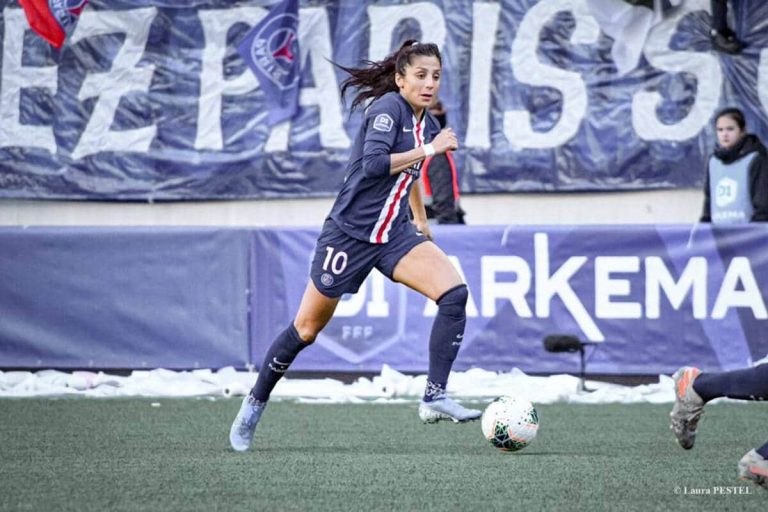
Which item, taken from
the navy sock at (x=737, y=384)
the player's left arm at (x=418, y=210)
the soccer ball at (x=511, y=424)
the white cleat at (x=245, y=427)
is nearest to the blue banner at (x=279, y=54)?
the player's left arm at (x=418, y=210)

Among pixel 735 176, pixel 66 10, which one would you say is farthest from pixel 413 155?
pixel 66 10

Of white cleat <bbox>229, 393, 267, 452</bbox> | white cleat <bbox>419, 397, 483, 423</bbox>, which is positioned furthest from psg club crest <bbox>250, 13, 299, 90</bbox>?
white cleat <bbox>419, 397, 483, 423</bbox>

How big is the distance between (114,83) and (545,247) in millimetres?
5392

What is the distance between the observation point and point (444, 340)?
756 centimetres

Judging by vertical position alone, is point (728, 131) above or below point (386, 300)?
above

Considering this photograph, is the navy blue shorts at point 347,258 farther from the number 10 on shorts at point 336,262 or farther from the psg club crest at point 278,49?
the psg club crest at point 278,49

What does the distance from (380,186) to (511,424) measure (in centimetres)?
143

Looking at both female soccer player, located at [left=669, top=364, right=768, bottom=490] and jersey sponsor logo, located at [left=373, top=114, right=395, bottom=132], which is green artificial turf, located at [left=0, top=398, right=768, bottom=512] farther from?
jersey sponsor logo, located at [left=373, top=114, right=395, bottom=132]

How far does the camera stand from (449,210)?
12.1m

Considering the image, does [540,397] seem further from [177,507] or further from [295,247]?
[177,507]

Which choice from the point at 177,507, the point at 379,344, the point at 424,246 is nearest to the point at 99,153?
the point at 379,344

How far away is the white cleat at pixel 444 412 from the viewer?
24.3ft

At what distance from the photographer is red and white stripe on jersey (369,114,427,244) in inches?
297

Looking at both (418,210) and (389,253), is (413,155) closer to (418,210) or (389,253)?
(389,253)
